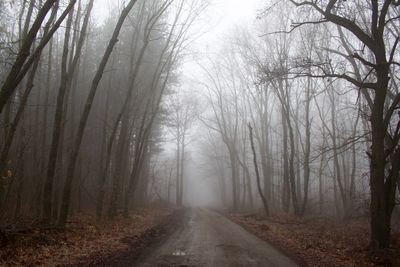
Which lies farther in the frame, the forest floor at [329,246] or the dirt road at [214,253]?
the forest floor at [329,246]

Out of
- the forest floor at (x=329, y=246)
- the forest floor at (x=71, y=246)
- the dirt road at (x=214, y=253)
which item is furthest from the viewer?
the forest floor at (x=329, y=246)

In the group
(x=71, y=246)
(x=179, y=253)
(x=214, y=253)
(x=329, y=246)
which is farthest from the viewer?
(x=329, y=246)

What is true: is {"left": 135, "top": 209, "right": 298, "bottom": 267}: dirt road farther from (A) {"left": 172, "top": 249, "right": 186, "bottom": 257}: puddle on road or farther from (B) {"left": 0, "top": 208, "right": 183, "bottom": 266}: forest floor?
(B) {"left": 0, "top": 208, "right": 183, "bottom": 266}: forest floor

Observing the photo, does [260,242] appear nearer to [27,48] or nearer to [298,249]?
[298,249]

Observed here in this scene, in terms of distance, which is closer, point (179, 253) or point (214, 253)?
point (179, 253)

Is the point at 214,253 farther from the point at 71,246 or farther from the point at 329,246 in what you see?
the point at 329,246

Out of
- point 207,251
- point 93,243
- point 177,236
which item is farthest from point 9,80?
point 177,236

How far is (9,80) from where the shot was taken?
8.32 m

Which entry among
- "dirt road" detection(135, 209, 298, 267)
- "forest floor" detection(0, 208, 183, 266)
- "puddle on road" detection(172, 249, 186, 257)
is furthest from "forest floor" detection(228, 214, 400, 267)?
"forest floor" detection(0, 208, 183, 266)

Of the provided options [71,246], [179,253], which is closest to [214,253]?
[179,253]

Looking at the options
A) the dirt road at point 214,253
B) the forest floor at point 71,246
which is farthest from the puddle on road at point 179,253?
the forest floor at point 71,246

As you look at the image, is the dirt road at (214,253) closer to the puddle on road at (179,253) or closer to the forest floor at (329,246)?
the puddle on road at (179,253)

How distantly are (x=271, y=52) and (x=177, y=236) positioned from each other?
54.5 ft

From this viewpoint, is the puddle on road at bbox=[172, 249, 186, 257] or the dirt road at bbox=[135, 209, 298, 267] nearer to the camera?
the dirt road at bbox=[135, 209, 298, 267]
